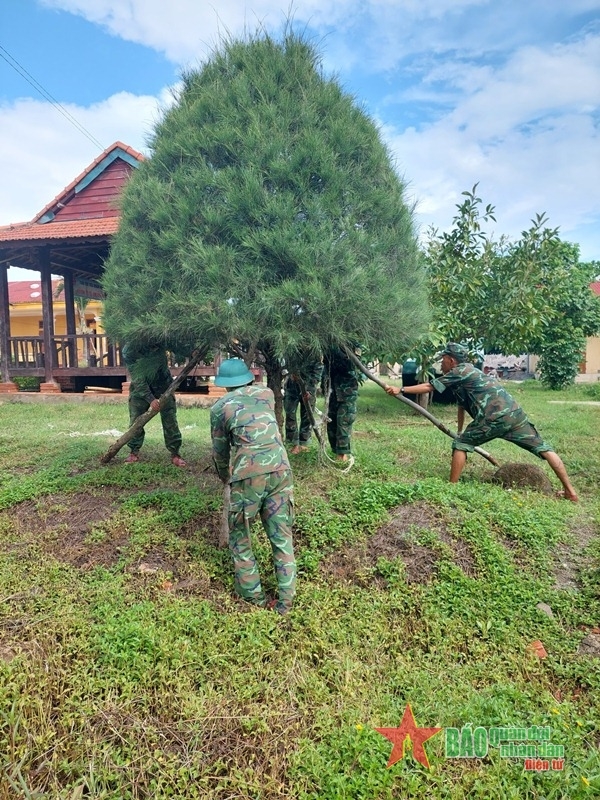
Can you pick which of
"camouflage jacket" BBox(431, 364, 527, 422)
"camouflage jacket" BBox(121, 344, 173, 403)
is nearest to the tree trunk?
"camouflage jacket" BBox(121, 344, 173, 403)

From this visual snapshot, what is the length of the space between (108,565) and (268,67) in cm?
407

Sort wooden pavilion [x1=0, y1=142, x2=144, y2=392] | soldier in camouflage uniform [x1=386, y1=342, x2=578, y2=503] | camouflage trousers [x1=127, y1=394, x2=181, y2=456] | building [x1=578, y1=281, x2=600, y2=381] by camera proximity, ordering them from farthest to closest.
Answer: building [x1=578, y1=281, x2=600, y2=381] < wooden pavilion [x1=0, y1=142, x2=144, y2=392] < camouflage trousers [x1=127, y1=394, x2=181, y2=456] < soldier in camouflage uniform [x1=386, y1=342, x2=578, y2=503]

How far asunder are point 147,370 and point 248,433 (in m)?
2.40

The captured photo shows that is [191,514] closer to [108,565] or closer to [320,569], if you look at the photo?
[108,565]

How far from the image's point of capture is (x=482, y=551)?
152 inches

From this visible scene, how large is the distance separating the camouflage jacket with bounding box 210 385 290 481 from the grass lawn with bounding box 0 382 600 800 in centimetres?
91

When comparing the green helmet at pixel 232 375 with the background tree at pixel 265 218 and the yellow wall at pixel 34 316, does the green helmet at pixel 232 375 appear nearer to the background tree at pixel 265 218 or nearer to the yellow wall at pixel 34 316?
the background tree at pixel 265 218

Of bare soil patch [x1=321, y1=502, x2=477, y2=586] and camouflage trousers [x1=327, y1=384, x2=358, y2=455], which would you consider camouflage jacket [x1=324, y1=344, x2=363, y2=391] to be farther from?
bare soil patch [x1=321, y1=502, x2=477, y2=586]

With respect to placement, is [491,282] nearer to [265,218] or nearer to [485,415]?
[485,415]

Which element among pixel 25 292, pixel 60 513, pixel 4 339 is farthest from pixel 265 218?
pixel 25 292

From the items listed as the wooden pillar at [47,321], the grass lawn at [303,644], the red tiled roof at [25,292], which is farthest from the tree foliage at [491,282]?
the red tiled roof at [25,292]

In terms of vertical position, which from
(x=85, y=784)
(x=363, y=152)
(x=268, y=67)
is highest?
(x=268, y=67)

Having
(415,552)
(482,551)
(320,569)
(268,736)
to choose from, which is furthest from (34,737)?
(482,551)

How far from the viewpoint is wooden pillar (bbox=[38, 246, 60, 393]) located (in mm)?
11867
